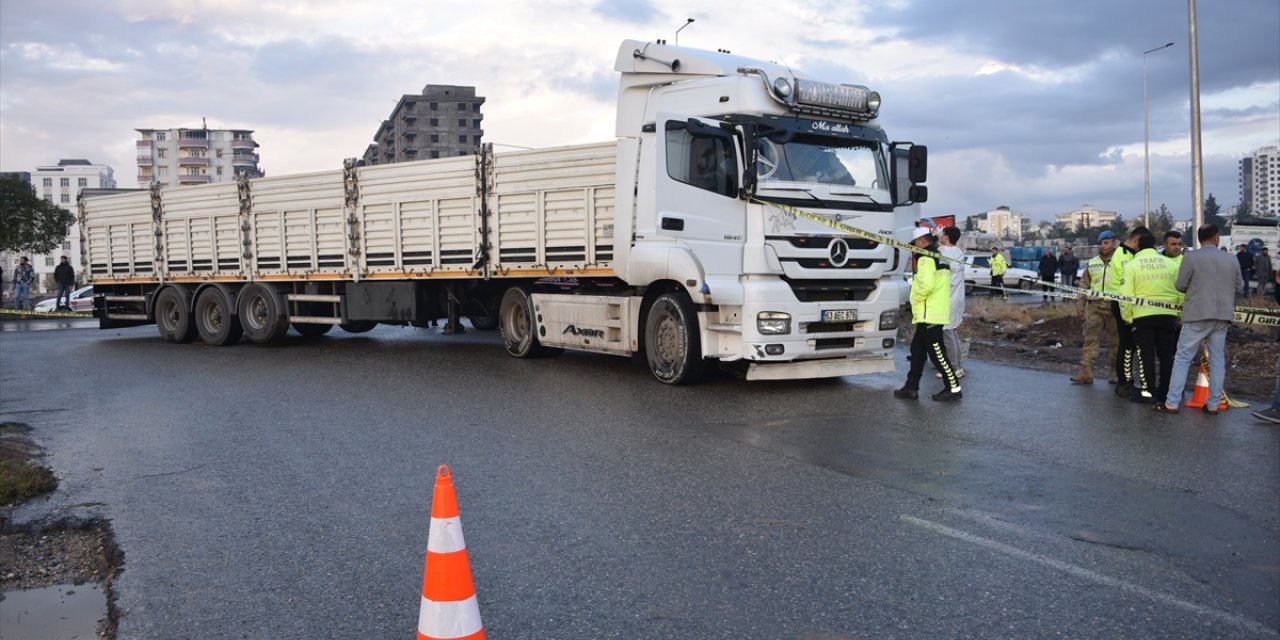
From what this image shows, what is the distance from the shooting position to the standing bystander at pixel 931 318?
10148 mm

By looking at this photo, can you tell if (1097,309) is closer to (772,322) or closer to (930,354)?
(930,354)

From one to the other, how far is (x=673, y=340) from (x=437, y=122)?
114449 millimetres

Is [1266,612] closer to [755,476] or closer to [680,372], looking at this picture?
[755,476]

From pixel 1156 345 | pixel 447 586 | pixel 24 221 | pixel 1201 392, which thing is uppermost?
pixel 24 221

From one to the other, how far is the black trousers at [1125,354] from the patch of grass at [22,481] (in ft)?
31.7

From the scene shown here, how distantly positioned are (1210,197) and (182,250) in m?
114

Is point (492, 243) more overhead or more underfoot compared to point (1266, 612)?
more overhead

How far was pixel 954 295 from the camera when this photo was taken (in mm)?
11117

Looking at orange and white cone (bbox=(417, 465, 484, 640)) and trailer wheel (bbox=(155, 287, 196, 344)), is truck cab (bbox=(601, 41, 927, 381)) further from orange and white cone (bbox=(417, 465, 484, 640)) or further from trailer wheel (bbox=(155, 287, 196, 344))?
trailer wheel (bbox=(155, 287, 196, 344))

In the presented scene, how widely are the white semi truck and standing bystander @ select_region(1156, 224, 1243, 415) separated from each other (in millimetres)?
2811

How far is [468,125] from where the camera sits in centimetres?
12269

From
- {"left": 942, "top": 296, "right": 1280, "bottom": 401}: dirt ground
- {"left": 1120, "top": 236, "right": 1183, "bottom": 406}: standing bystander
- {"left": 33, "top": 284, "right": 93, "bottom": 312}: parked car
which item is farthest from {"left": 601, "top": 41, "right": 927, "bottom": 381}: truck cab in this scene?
{"left": 33, "top": 284, "right": 93, "bottom": 312}: parked car

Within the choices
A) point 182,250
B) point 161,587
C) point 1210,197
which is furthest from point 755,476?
point 1210,197

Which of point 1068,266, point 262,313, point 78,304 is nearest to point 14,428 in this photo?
point 262,313
